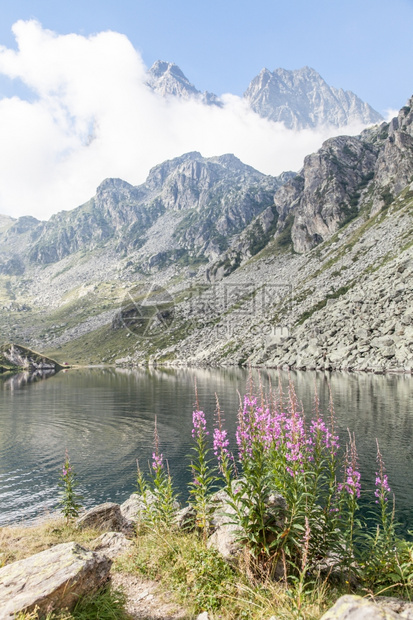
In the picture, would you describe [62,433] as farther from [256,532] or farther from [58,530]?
[256,532]

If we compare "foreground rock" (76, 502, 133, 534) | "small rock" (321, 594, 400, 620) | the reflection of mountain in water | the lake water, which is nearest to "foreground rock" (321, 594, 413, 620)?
"small rock" (321, 594, 400, 620)

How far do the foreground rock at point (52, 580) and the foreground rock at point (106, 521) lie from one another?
8.58 m

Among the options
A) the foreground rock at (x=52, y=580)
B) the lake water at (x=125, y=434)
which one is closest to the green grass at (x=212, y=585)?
the foreground rock at (x=52, y=580)

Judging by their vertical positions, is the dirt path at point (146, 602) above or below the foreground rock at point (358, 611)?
below

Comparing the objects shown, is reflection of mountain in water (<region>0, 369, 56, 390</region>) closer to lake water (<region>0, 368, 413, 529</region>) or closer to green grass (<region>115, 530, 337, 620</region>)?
lake water (<region>0, 368, 413, 529</region>)

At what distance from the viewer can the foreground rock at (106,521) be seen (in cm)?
1633

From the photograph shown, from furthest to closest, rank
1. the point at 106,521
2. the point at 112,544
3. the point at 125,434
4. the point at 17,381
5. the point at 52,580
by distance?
the point at 17,381 → the point at 125,434 → the point at 106,521 → the point at 112,544 → the point at 52,580

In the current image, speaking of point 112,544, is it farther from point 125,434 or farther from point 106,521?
point 125,434

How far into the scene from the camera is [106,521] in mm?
16484

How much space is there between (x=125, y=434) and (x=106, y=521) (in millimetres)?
31607

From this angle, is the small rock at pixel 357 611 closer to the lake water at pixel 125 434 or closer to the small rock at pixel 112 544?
the small rock at pixel 112 544

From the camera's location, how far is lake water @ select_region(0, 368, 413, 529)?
92.8 feet

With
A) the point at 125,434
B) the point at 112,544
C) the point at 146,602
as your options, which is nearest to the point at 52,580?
the point at 146,602

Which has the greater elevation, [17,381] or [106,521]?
[106,521]
